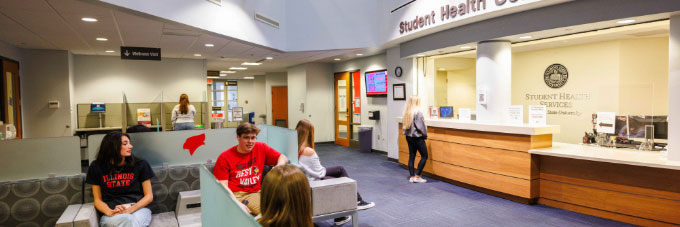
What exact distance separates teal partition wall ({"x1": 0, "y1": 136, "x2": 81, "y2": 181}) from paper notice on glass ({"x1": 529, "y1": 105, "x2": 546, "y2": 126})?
567 cm

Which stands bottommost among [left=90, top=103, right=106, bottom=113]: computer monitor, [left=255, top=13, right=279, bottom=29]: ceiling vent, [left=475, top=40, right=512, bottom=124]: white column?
[left=90, top=103, right=106, bottom=113]: computer monitor

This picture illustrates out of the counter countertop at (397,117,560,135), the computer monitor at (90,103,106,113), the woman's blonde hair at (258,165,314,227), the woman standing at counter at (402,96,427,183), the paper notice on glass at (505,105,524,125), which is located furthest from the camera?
the computer monitor at (90,103,106,113)

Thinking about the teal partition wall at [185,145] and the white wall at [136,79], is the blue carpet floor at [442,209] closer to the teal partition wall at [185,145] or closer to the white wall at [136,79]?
the teal partition wall at [185,145]

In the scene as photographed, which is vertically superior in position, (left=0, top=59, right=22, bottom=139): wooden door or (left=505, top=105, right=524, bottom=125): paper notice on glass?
(left=0, top=59, right=22, bottom=139): wooden door

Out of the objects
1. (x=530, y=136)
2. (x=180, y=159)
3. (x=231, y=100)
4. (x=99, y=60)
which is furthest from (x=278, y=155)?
(x=231, y=100)

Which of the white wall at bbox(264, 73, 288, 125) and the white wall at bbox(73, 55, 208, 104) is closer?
the white wall at bbox(73, 55, 208, 104)

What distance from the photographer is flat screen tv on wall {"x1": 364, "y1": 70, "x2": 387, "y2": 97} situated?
9.47 metres

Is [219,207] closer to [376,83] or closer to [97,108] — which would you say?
[376,83]

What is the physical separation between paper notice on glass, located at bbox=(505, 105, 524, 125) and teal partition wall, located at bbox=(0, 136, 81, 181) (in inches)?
218

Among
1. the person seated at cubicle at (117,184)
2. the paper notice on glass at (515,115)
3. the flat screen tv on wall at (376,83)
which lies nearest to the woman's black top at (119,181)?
the person seated at cubicle at (117,184)

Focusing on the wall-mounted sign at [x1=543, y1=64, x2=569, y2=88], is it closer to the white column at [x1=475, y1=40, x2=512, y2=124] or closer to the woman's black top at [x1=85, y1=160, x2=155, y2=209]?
the white column at [x1=475, y1=40, x2=512, y2=124]

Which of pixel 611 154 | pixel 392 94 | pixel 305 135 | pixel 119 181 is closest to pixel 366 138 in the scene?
pixel 392 94

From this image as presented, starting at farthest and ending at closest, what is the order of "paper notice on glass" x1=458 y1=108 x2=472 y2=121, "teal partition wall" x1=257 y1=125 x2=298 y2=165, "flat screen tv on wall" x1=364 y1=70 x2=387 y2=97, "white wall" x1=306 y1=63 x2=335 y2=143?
1. "white wall" x1=306 y1=63 x2=335 y2=143
2. "flat screen tv on wall" x1=364 y1=70 x2=387 y2=97
3. "paper notice on glass" x1=458 y1=108 x2=472 y2=121
4. "teal partition wall" x1=257 y1=125 x2=298 y2=165

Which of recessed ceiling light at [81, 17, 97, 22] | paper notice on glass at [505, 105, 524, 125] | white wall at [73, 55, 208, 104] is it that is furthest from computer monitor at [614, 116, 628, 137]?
white wall at [73, 55, 208, 104]
